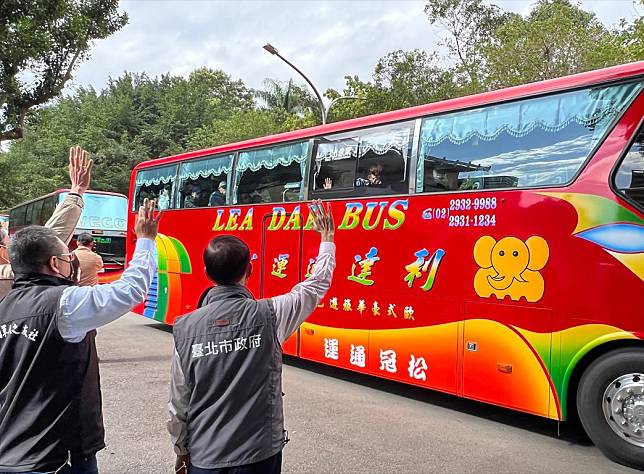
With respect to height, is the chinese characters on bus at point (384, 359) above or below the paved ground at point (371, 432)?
above

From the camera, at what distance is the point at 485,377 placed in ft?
17.4

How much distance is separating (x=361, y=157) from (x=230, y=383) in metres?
4.87

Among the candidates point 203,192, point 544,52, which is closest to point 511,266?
point 203,192

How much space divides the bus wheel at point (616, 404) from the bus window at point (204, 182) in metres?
5.85

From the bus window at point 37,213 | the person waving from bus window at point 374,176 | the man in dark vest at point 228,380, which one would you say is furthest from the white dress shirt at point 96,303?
the bus window at point 37,213

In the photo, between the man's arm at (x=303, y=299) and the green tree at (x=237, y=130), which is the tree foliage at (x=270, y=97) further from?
the man's arm at (x=303, y=299)

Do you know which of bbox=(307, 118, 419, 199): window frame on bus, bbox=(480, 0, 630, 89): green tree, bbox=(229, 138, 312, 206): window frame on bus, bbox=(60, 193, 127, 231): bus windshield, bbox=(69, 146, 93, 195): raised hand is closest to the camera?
bbox=(69, 146, 93, 195): raised hand

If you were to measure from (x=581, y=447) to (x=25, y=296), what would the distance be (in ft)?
15.7

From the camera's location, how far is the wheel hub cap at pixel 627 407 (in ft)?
14.3

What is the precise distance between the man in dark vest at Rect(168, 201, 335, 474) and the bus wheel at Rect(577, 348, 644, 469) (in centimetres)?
337

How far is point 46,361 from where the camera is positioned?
2146 mm

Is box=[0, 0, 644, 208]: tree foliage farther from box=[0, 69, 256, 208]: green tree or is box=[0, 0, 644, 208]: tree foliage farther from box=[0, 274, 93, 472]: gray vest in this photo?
box=[0, 274, 93, 472]: gray vest

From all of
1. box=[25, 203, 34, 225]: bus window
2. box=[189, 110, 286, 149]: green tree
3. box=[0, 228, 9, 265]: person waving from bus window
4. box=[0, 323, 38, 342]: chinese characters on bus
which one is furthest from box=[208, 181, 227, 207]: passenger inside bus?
box=[25, 203, 34, 225]: bus window

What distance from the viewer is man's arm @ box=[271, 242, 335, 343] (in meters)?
2.38
